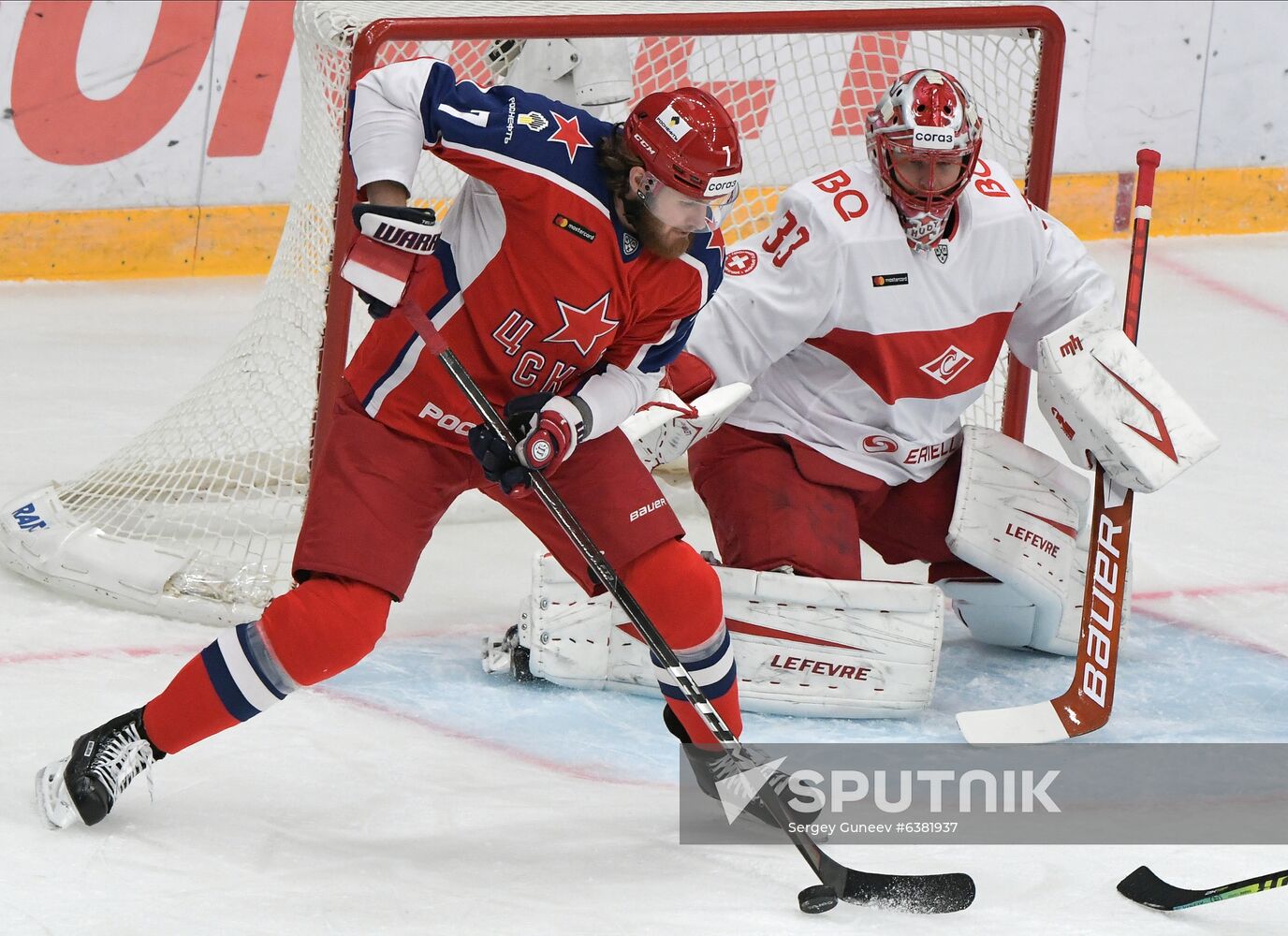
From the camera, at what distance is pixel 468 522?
3.84 metres

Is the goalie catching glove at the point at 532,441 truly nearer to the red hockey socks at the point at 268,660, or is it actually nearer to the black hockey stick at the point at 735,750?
the black hockey stick at the point at 735,750

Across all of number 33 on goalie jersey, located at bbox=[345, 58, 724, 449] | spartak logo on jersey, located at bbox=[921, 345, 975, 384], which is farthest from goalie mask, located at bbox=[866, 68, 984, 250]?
number 33 on goalie jersey, located at bbox=[345, 58, 724, 449]

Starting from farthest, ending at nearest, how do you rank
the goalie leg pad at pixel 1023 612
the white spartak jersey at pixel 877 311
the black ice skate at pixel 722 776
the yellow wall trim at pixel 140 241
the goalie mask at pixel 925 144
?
the yellow wall trim at pixel 140 241 < the goalie leg pad at pixel 1023 612 < the white spartak jersey at pixel 877 311 < the goalie mask at pixel 925 144 < the black ice skate at pixel 722 776

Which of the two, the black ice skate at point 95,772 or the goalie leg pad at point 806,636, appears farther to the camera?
A: the goalie leg pad at point 806,636

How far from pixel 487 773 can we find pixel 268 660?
49 centimetres

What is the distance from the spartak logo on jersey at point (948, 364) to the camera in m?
3.05

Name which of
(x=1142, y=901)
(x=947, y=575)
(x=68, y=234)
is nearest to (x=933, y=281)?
(x=947, y=575)

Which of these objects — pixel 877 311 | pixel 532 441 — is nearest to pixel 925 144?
pixel 877 311

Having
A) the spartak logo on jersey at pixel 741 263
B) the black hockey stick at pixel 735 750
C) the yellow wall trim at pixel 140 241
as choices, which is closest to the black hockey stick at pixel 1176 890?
the black hockey stick at pixel 735 750

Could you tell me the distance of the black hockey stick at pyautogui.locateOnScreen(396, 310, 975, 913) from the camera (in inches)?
89.2

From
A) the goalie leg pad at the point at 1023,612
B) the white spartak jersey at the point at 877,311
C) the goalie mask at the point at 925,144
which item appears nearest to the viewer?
the goalie mask at the point at 925,144

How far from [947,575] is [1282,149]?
3.84 meters

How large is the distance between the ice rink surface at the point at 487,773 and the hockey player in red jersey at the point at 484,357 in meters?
0.19

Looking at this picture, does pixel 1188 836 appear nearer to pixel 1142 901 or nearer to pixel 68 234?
pixel 1142 901
